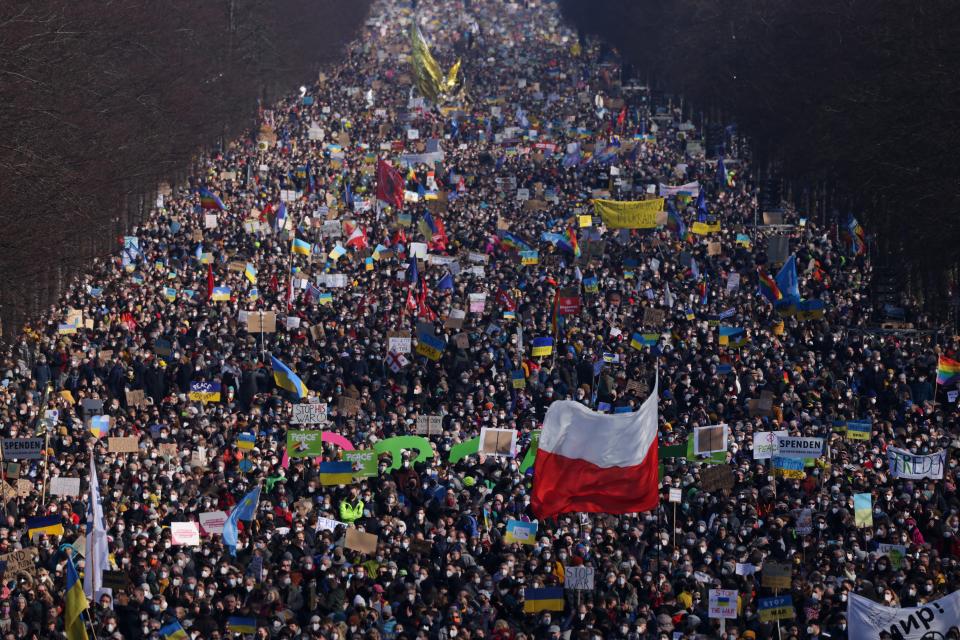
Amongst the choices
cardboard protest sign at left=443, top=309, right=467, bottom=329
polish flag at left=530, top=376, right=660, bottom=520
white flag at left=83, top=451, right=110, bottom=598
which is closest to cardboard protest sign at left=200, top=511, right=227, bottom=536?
white flag at left=83, top=451, right=110, bottom=598

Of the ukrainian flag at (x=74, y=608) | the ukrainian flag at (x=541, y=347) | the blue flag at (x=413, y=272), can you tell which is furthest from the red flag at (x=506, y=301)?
the ukrainian flag at (x=74, y=608)

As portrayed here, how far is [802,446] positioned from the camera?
2773cm

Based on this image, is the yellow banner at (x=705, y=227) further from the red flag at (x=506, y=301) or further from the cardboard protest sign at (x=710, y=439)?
the cardboard protest sign at (x=710, y=439)

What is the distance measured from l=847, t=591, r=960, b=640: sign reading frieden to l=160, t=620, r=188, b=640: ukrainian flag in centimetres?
682

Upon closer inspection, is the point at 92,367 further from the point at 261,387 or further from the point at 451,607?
the point at 451,607

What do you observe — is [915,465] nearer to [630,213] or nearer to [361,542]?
[361,542]

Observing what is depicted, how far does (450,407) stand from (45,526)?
914 cm

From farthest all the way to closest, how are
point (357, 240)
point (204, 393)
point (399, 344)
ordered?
point (357, 240)
point (399, 344)
point (204, 393)

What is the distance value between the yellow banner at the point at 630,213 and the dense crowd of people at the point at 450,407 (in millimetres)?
634

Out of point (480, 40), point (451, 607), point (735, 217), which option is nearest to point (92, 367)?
point (451, 607)

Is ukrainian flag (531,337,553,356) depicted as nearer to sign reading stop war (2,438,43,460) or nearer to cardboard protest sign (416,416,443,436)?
cardboard protest sign (416,416,443,436)

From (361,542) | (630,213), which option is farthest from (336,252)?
(361,542)

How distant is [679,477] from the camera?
89.1 feet

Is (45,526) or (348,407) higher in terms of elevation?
(348,407)
